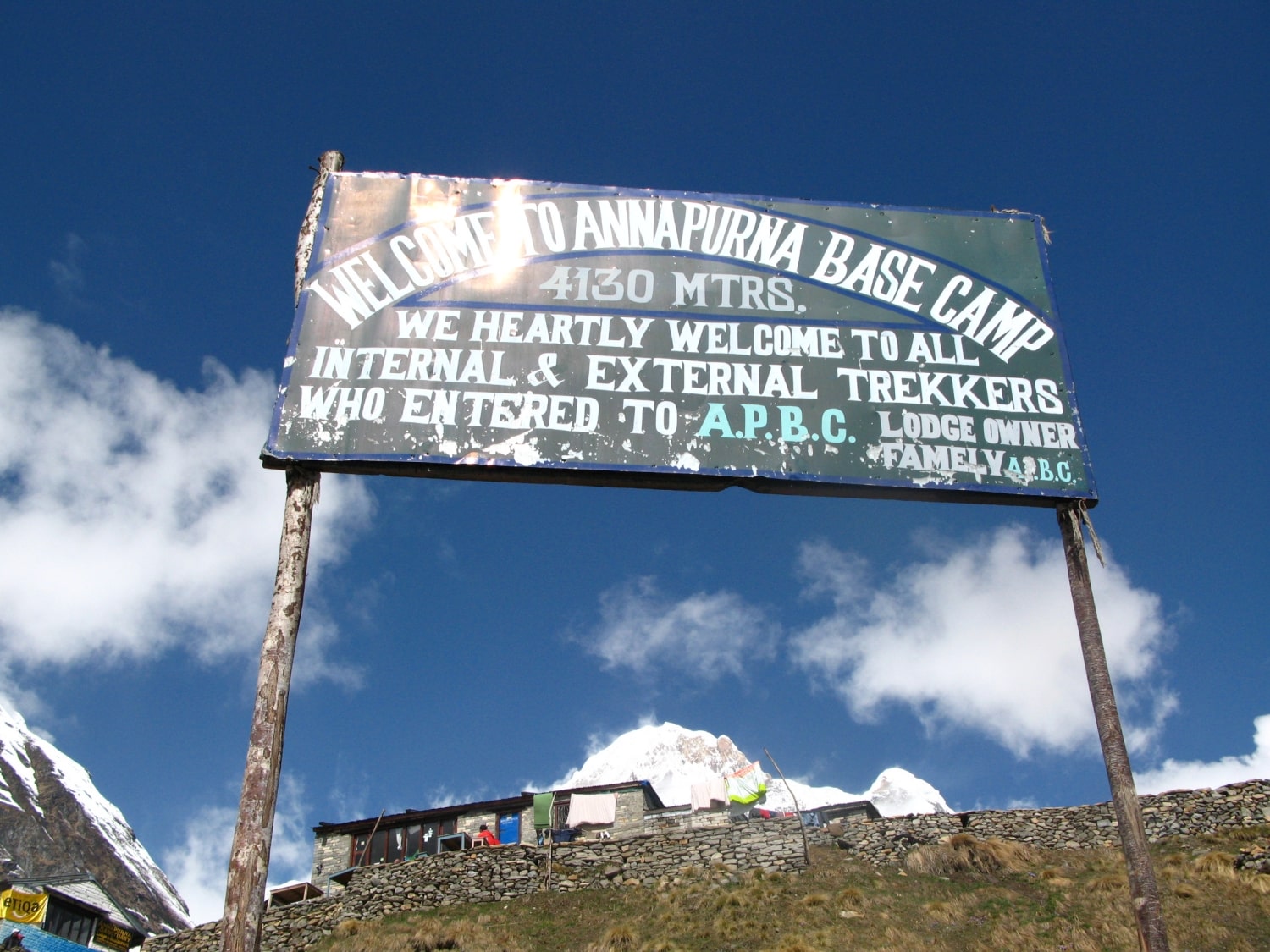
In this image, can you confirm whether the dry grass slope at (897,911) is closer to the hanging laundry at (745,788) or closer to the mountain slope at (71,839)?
the hanging laundry at (745,788)

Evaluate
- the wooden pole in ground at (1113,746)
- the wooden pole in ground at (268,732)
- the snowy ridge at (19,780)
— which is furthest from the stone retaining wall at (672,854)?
the snowy ridge at (19,780)

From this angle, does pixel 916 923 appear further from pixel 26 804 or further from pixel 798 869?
pixel 26 804

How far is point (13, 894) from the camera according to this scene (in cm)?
3272

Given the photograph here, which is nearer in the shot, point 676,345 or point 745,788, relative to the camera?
point 676,345

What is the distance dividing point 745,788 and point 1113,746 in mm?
33997

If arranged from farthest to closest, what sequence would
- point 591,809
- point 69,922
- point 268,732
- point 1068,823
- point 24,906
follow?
point 591,809, point 69,922, point 24,906, point 1068,823, point 268,732

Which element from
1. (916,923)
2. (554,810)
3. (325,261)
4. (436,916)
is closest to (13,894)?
(436,916)

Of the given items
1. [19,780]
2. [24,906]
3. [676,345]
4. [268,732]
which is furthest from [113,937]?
[19,780]

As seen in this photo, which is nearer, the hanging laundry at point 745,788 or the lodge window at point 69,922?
the lodge window at point 69,922

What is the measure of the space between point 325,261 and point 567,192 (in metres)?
1.97

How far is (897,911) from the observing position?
24.2m

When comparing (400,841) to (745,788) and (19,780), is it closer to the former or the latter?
(745,788)

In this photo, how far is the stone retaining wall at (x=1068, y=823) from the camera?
2931 centimetres

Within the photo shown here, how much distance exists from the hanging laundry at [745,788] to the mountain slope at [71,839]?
110m
